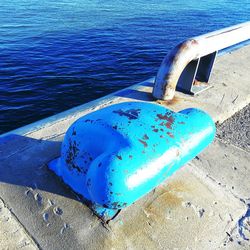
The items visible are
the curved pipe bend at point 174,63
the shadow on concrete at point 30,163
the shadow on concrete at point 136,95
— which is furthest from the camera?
the shadow on concrete at point 136,95

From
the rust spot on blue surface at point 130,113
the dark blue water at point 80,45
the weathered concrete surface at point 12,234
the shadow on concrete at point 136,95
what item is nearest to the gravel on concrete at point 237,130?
the shadow on concrete at point 136,95

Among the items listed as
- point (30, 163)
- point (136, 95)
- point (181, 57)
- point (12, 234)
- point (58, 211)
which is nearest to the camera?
point (12, 234)

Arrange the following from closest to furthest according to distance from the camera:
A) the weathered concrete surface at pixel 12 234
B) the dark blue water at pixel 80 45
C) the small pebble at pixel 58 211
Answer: the weathered concrete surface at pixel 12 234 → the small pebble at pixel 58 211 → the dark blue water at pixel 80 45

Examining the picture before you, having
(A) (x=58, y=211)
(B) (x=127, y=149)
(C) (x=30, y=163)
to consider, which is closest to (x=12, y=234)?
(A) (x=58, y=211)

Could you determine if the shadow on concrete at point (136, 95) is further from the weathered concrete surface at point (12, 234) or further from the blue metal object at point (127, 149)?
the weathered concrete surface at point (12, 234)

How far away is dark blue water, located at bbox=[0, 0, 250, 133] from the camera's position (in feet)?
21.4

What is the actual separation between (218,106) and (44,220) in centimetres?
275

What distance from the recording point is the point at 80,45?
31.0 feet

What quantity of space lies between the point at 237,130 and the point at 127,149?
228 centimetres

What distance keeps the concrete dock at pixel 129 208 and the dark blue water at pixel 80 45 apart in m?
2.83

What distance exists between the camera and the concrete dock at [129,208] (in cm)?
227

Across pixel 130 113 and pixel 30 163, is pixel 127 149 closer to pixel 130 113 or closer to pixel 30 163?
pixel 130 113

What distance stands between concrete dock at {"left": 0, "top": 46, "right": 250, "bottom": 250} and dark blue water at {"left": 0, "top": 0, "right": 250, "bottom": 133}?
9.28 feet

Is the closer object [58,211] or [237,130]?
[58,211]
